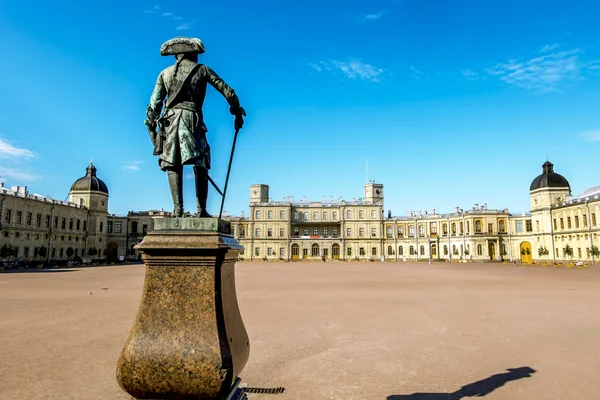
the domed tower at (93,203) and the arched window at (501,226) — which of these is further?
the arched window at (501,226)

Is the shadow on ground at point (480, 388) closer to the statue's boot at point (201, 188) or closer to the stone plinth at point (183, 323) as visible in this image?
the stone plinth at point (183, 323)

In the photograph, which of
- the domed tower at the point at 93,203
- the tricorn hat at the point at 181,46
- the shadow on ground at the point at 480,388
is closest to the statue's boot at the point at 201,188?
the tricorn hat at the point at 181,46

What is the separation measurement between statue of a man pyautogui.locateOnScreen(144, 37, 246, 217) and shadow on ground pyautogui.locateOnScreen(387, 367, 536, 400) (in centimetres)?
352

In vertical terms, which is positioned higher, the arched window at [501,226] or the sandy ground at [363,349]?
the arched window at [501,226]

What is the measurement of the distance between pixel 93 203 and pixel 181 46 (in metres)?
63.5

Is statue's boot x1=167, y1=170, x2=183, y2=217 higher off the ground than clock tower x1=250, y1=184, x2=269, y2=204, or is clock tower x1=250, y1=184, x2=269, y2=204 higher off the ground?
clock tower x1=250, y1=184, x2=269, y2=204

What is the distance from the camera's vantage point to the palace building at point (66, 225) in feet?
139

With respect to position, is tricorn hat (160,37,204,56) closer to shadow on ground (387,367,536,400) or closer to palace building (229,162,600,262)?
shadow on ground (387,367,536,400)

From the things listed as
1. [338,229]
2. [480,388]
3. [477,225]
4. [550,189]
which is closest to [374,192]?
[338,229]

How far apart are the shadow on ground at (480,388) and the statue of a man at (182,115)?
139 inches

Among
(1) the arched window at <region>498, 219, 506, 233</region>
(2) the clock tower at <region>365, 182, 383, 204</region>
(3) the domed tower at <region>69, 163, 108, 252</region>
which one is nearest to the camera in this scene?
(3) the domed tower at <region>69, 163, 108, 252</region>

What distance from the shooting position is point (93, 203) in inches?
2345

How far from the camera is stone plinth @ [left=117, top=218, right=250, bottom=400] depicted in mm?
3049

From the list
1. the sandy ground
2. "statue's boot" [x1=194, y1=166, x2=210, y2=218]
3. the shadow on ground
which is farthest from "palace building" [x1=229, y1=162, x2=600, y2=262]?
"statue's boot" [x1=194, y1=166, x2=210, y2=218]
